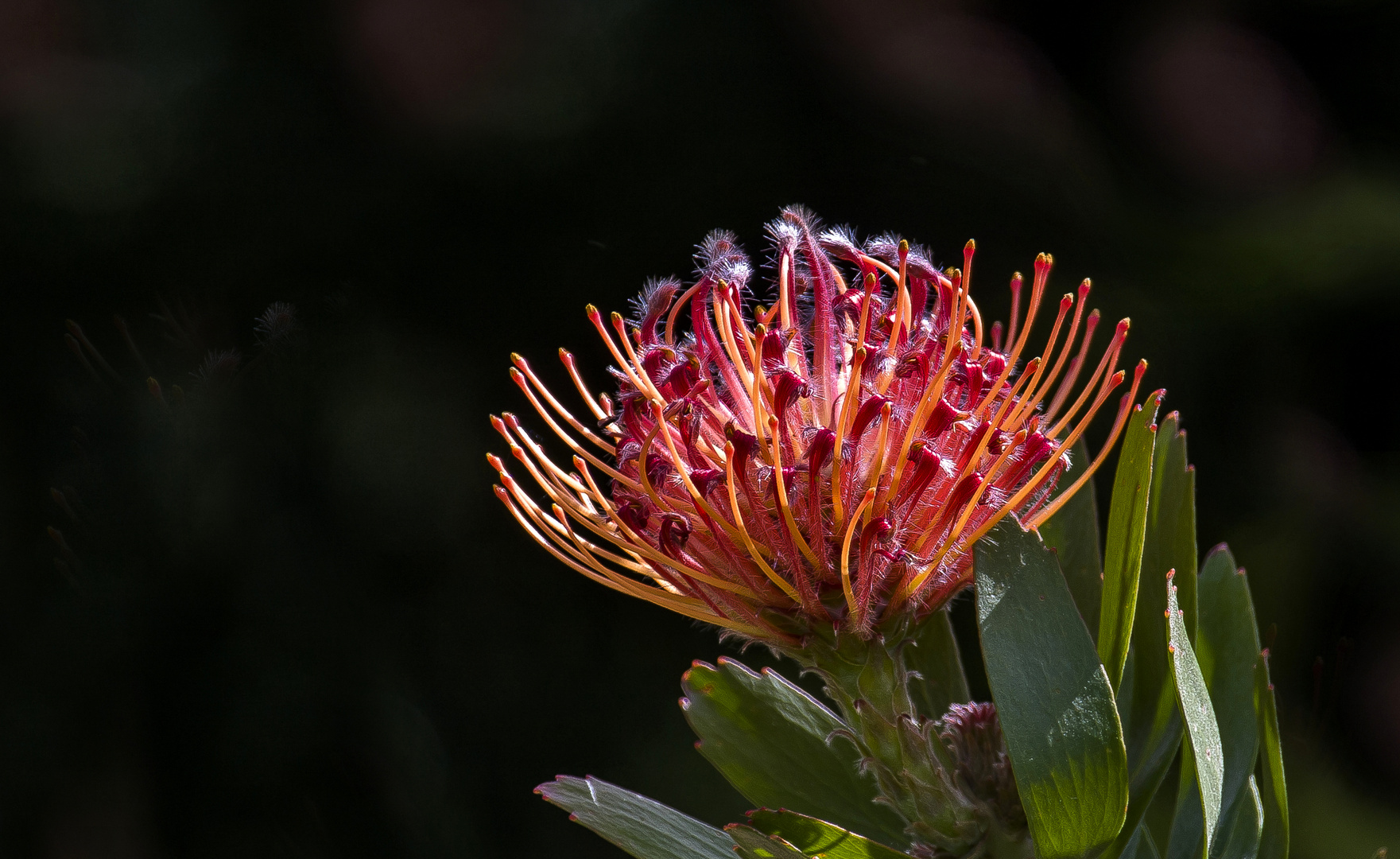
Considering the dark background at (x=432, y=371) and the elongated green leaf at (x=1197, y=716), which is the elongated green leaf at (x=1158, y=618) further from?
the dark background at (x=432, y=371)

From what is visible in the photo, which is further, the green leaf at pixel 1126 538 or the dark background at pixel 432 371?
the dark background at pixel 432 371

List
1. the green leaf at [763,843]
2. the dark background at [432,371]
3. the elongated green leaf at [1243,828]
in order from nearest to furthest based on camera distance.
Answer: the green leaf at [763,843], the elongated green leaf at [1243,828], the dark background at [432,371]

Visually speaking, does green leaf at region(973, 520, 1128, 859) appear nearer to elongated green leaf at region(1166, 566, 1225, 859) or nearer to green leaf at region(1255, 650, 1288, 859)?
elongated green leaf at region(1166, 566, 1225, 859)

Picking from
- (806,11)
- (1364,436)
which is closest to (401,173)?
(806,11)

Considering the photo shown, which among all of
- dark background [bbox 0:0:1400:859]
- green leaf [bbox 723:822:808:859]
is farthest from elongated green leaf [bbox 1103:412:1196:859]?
dark background [bbox 0:0:1400:859]

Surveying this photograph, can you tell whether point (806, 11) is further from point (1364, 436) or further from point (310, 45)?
point (1364, 436)

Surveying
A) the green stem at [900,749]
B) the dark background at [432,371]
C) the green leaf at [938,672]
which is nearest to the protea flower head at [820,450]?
the green stem at [900,749]
